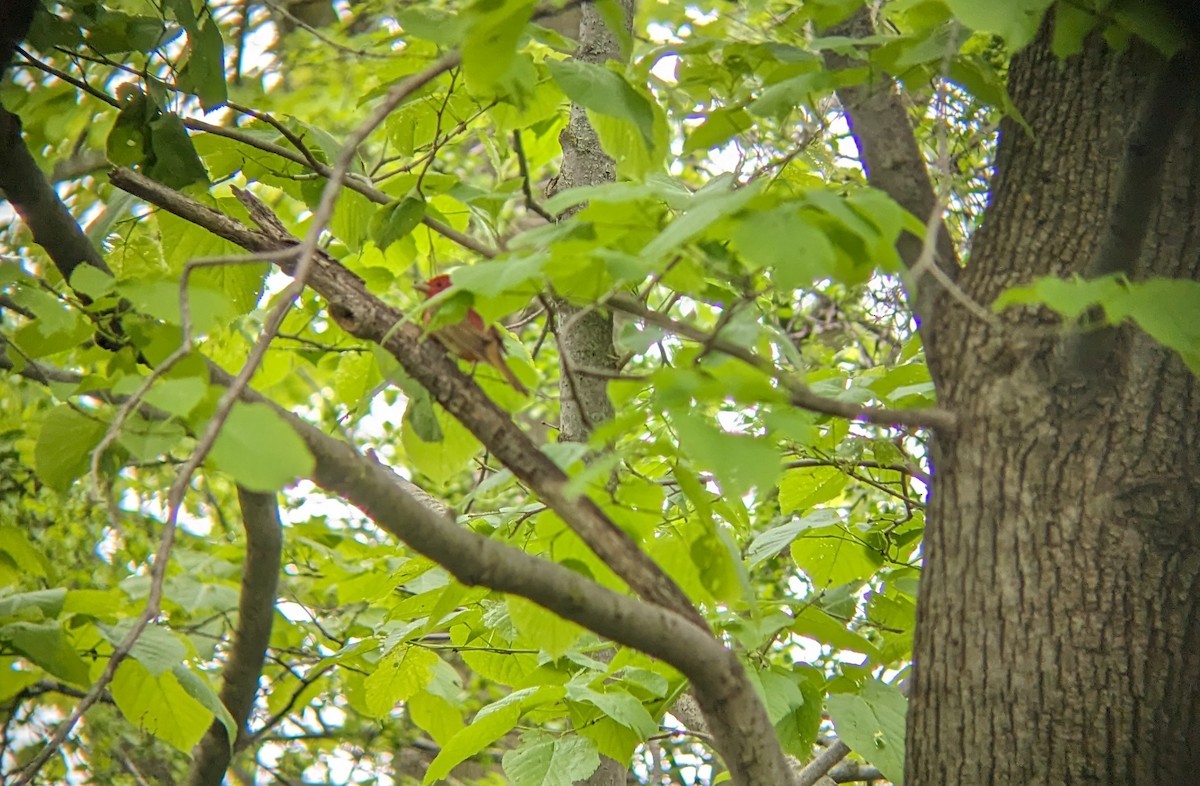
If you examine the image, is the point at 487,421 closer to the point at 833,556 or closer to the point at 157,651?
the point at 157,651

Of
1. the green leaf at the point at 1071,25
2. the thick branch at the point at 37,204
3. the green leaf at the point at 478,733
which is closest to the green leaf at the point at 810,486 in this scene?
the green leaf at the point at 478,733

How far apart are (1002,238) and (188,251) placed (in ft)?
4.57

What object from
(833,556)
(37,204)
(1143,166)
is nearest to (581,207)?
(833,556)

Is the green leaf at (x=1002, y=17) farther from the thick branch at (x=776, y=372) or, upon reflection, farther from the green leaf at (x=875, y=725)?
the green leaf at (x=875, y=725)

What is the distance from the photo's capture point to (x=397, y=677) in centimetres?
204

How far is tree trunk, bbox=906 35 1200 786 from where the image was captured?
4.07 feet

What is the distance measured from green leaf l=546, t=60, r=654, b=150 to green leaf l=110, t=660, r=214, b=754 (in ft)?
4.84

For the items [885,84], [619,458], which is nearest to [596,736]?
[619,458]

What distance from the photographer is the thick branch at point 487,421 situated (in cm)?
116

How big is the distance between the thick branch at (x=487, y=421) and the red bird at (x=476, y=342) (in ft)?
0.09

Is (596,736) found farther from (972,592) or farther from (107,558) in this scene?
(107,558)

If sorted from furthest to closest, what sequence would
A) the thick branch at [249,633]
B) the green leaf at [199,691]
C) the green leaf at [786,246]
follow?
the thick branch at [249,633] < the green leaf at [199,691] < the green leaf at [786,246]

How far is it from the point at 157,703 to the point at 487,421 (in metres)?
1.29

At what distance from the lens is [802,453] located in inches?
76.7
